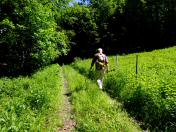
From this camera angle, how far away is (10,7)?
33312 millimetres

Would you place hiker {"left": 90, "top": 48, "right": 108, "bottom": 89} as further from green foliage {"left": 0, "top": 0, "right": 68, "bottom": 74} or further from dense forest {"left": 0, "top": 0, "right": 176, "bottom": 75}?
dense forest {"left": 0, "top": 0, "right": 176, "bottom": 75}

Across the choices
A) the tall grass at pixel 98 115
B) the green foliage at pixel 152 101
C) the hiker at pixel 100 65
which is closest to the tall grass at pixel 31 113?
the tall grass at pixel 98 115

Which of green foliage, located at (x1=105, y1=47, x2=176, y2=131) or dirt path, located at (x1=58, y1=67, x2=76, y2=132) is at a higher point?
green foliage, located at (x1=105, y1=47, x2=176, y2=131)

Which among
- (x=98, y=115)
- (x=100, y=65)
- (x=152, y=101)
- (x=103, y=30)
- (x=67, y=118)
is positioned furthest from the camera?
(x=103, y=30)

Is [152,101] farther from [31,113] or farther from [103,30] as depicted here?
[103,30]

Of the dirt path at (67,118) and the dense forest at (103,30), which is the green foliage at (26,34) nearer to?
the dense forest at (103,30)

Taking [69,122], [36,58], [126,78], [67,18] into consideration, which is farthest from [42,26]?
[67,18]

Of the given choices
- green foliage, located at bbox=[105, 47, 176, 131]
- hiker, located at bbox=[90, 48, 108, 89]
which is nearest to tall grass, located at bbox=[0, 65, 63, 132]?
green foliage, located at bbox=[105, 47, 176, 131]

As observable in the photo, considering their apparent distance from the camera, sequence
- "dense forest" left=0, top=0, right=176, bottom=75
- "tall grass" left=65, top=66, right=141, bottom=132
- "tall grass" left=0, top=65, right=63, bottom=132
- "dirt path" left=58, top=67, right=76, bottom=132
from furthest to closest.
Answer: "dense forest" left=0, top=0, right=176, bottom=75 < "dirt path" left=58, top=67, right=76, bottom=132 < "tall grass" left=65, top=66, right=141, bottom=132 < "tall grass" left=0, top=65, right=63, bottom=132

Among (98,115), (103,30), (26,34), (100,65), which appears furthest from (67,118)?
(103,30)

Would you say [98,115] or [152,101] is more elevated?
[152,101]

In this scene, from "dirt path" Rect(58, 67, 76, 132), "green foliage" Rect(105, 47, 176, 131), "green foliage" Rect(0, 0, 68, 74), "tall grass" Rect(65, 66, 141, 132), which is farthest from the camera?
"green foliage" Rect(0, 0, 68, 74)

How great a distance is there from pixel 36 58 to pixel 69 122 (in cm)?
2271

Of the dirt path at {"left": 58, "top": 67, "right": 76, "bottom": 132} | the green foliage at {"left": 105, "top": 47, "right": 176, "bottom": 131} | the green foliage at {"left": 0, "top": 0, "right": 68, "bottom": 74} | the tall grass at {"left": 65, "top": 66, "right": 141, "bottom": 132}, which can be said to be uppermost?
the green foliage at {"left": 0, "top": 0, "right": 68, "bottom": 74}
